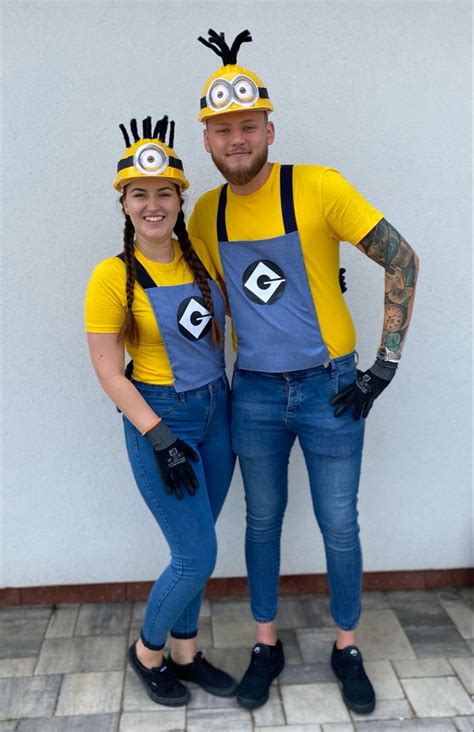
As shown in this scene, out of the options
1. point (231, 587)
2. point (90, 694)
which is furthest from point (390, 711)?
point (90, 694)

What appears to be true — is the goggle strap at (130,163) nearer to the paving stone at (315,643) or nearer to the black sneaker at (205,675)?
the black sneaker at (205,675)

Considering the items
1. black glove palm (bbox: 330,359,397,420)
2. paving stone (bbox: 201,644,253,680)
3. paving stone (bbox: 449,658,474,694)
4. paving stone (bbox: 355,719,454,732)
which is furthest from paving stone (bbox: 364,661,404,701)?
black glove palm (bbox: 330,359,397,420)

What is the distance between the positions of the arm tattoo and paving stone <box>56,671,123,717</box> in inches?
56.4

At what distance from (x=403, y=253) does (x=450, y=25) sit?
1.03 meters

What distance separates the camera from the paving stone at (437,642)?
2.57 metres

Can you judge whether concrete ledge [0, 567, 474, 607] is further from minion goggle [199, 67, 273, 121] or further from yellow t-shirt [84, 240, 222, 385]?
minion goggle [199, 67, 273, 121]

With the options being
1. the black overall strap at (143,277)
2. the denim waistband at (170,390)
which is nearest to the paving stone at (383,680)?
the denim waistband at (170,390)

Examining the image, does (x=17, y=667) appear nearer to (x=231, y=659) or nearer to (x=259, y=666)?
(x=231, y=659)

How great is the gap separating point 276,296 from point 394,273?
13.6 inches

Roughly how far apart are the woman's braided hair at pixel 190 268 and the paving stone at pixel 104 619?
4.13 ft

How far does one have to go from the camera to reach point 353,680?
2336 millimetres

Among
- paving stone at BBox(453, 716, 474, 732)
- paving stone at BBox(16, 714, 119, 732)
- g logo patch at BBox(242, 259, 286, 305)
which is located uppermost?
g logo patch at BBox(242, 259, 286, 305)

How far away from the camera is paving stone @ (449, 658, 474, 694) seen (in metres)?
2.40

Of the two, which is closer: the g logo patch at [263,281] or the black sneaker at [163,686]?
the g logo patch at [263,281]
